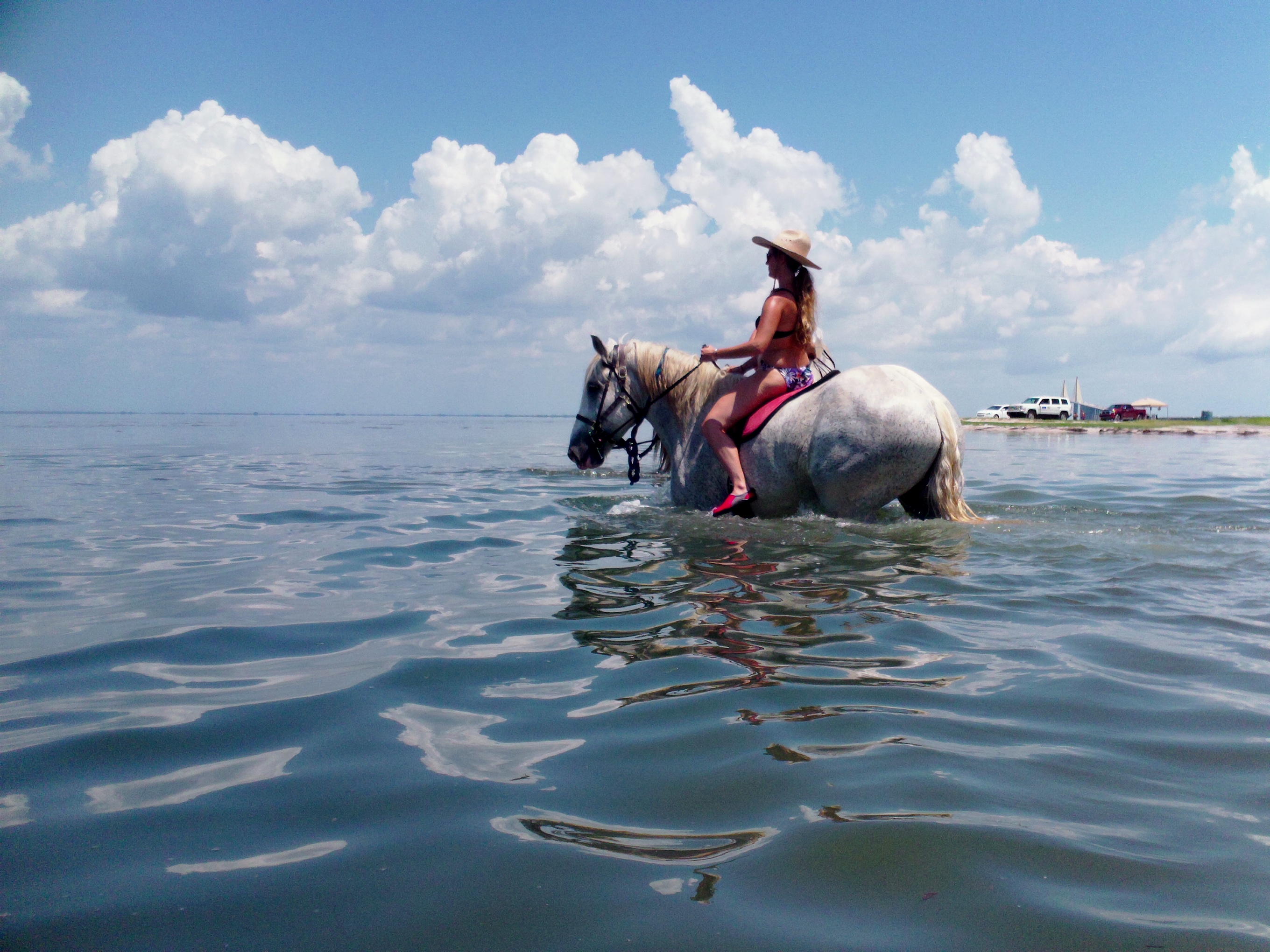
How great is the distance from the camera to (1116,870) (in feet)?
6.22

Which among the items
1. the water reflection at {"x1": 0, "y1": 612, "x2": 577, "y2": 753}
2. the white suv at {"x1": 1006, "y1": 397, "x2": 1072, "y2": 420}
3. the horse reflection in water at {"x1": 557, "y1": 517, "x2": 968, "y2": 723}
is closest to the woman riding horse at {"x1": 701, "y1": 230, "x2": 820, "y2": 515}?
the horse reflection in water at {"x1": 557, "y1": 517, "x2": 968, "y2": 723}

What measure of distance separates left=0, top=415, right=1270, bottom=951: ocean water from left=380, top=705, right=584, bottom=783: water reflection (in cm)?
1

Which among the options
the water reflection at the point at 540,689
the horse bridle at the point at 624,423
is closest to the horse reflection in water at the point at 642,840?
the water reflection at the point at 540,689

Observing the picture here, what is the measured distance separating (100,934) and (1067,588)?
4989 millimetres

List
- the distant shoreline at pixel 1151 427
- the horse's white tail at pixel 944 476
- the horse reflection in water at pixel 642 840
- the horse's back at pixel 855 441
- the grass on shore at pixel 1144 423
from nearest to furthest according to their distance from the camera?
1. the horse reflection in water at pixel 642 840
2. the horse's back at pixel 855 441
3. the horse's white tail at pixel 944 476
4. the distant shoreline at pixel 1151 427
5. the grass on shore at pixel 1144 423

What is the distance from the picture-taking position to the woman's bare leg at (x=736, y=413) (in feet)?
22.8

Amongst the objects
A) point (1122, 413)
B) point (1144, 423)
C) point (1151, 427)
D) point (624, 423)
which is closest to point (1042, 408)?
point (1122, 413)

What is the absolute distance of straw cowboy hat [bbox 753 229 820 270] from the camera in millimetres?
6594

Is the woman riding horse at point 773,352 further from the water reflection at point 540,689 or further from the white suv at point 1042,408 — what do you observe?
the white suv at point 1042,408

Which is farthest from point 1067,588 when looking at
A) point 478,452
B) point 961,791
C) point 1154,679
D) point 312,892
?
point 478,452

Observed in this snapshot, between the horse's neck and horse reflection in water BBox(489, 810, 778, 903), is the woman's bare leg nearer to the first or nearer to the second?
the horse's neck

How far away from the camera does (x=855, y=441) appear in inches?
245

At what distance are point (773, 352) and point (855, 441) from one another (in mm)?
1230

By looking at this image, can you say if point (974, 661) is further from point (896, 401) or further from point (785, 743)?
point (896, 401)
